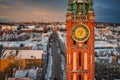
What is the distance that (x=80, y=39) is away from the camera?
36500mm

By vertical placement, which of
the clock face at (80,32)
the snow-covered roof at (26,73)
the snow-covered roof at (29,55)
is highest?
the clock face at (80,32)

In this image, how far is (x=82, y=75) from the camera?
37.0m

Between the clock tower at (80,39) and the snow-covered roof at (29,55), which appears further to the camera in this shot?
the snow-covered roof at (29,55)

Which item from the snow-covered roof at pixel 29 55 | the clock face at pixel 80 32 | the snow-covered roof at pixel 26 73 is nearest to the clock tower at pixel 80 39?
the clock face at pixel 80 32

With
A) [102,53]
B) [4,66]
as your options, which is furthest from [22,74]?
[102,53]

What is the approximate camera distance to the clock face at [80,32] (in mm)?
36375

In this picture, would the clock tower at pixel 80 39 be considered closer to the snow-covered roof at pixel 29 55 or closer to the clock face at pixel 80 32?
the clock face at pixel 80 32

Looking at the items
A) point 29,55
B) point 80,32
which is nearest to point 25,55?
point 29,55

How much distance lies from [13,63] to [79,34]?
114 ft

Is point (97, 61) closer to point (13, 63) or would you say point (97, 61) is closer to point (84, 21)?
point (13, 63)

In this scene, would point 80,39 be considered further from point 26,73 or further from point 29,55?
A: point 29,55

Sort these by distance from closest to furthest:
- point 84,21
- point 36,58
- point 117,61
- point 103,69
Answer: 1. point 84,21
2. point 103,69
3. point 117,61
4. point 36,58

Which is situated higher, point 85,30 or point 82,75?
point 85,30

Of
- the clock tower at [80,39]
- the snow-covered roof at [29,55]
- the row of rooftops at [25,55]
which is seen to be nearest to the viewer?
the clock tower at [80,39]
